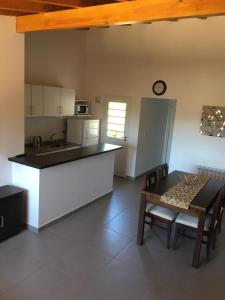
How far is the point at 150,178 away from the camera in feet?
12.0

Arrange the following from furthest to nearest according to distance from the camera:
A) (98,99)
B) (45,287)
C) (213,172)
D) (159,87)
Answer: (98,99)
(159,87)
(213,172)
(45,287)

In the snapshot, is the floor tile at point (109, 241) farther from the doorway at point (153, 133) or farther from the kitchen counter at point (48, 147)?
the doorway at point (153, 133)

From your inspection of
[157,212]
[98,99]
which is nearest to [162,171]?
[157,212]

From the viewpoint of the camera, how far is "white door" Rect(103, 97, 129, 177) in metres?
6.04

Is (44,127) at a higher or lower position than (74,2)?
lower

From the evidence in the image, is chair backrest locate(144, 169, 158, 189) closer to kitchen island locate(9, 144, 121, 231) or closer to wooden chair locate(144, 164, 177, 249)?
wooden chair locate(144, 164, 177, 249)

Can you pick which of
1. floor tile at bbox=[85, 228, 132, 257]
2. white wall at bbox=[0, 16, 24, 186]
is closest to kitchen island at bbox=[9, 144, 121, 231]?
white wall at bbox=[0, 16, 24, 186]

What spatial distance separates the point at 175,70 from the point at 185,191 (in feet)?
9.17

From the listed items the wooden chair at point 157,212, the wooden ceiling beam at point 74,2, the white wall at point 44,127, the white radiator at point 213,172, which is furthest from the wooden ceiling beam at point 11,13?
the white radiator at point 213,172

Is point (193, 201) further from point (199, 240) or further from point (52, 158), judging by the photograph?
point (52, 158)

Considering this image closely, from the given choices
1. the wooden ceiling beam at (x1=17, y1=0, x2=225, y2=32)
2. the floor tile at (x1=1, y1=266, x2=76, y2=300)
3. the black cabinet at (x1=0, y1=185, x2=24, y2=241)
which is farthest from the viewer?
the black cabinet at (x1=0, y1=185, x2=24, y2=241)

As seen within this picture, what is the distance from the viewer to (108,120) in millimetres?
6332

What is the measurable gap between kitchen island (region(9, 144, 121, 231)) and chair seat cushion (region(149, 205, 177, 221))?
1.32 meters

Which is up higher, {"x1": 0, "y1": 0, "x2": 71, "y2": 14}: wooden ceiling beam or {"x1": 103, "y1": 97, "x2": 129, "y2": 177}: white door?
{"x1": 0, "y1": 0, "x2": 71, "y2": 14}: wooden ceiling beam
